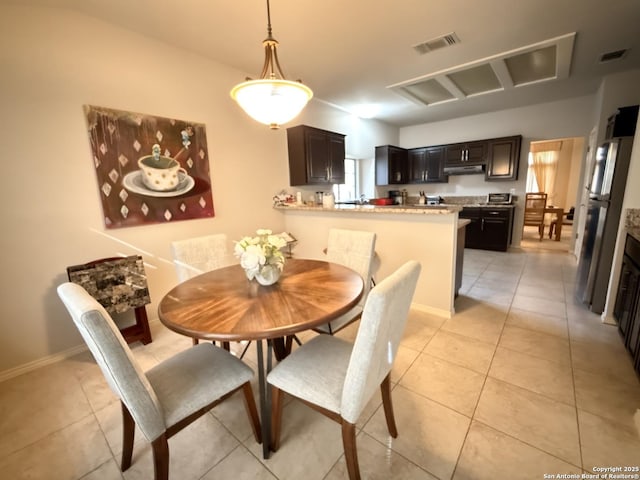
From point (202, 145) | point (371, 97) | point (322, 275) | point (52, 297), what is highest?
point (371, 97)

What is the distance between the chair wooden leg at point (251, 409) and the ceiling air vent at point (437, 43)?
3.40 metres

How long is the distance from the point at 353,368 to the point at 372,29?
9.48 ft

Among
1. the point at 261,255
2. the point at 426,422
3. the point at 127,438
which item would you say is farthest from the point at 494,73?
the point at 127,438

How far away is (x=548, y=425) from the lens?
145 centimetres

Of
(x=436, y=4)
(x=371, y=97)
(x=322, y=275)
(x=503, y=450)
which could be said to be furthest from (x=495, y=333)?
(x=371, y=97)

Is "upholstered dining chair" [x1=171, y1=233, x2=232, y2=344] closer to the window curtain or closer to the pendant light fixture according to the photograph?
the pendant light fixture

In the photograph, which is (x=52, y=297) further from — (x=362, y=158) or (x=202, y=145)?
(x=362, y=158)

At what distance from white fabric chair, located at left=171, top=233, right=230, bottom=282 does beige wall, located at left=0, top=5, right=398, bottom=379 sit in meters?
0.80

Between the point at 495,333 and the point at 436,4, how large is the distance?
9.26 feet

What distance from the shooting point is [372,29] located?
2494 millimetres

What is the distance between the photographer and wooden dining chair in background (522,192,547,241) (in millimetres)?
6113

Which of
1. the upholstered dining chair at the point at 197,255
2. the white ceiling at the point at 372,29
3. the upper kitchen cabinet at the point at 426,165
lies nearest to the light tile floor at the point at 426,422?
the upholstered dining chair at the point at 197,255

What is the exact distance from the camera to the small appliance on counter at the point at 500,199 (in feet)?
17.2

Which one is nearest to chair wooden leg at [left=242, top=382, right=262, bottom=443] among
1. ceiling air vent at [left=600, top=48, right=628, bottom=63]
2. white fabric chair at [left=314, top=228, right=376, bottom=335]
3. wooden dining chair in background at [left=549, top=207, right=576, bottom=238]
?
Answer: white fabric chair at [left=314, top=228, right=376, bottom=335]
